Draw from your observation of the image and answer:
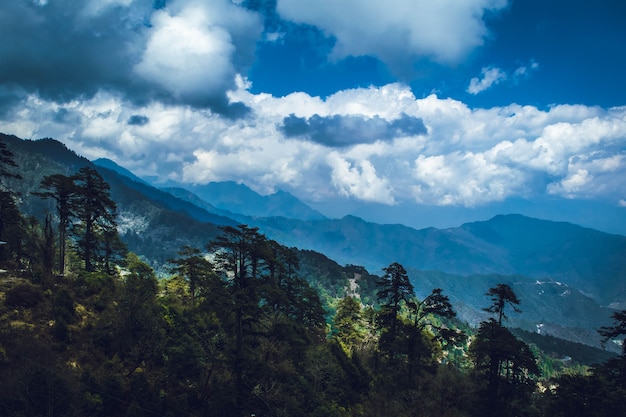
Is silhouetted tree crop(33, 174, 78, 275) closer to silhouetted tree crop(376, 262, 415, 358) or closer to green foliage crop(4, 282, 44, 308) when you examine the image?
green foliage crop(4, 282, 44, 308)

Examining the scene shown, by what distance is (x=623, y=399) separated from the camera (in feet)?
105

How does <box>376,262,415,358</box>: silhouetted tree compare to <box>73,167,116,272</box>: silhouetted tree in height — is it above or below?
below

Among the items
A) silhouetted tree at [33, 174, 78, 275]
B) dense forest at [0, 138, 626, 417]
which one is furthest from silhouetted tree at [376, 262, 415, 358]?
silhouetted tree at [33, 174, 78, 275]

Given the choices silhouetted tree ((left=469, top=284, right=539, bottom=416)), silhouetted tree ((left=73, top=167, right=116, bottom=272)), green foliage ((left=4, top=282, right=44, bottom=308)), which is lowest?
silhouetted tree ((left=469, top=284, right=539, bottom=416))

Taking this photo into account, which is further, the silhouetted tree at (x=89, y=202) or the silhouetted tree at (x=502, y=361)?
the silhouetted tree at (x=89, y=202)

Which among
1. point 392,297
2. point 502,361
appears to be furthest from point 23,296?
point 502,361

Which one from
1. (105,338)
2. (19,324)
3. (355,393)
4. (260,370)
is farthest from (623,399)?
(19,324)

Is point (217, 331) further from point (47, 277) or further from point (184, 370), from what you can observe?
point (47, 277)

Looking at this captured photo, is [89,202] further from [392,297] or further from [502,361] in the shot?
[502,361]

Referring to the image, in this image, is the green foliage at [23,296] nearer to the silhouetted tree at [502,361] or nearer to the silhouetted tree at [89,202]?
the silhouetted tree at [89,202]

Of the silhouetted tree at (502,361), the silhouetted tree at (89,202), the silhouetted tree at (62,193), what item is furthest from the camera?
the silhouetted tree at (89,202)

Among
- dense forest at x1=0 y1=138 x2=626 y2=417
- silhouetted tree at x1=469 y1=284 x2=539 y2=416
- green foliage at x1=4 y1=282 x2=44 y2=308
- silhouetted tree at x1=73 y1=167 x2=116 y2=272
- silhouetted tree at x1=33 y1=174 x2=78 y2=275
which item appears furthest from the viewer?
silhouetted tree at x1=73 y1=167 x2=116 y2=272

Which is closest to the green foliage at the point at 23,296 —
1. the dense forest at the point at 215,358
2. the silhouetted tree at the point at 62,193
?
the dense forest at the point at 215,358

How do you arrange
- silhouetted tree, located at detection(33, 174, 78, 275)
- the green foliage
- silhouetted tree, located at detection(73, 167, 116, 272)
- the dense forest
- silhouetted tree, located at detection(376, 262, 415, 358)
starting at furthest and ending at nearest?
silhouetted tree, located at detection(73, 167, 116, 272), silhouetted tree, located at detection(376, 262, 415, 358), silhouetted tree, located at detection(33, 174, 78, 275), the green foliage, the dense forest
